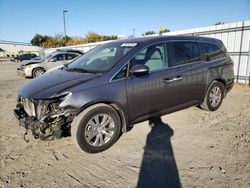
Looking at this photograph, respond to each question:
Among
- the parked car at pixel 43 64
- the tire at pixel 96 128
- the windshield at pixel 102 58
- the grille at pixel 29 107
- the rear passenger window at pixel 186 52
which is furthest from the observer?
the parked car at pixel 43 64

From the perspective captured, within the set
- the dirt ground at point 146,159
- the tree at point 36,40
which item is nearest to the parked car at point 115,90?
the dirt ground at point 146,159

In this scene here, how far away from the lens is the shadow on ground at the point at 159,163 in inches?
103

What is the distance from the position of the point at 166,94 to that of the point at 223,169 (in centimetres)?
159

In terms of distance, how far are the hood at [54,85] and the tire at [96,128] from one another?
18.5 inches

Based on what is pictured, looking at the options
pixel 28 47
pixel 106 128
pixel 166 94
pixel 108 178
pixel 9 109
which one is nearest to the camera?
pixel 108 178

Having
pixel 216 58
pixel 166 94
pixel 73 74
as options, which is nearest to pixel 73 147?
pixel 73 74

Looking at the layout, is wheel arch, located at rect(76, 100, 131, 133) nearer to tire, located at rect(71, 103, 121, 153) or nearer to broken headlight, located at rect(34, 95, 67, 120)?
tire, located at rect(71, 103, 121, 153)

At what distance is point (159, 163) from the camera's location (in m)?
3.02

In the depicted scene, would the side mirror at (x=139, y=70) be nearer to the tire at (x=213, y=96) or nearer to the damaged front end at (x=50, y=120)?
the damaged front end at (x=50, y=120)

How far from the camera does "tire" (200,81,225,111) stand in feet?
16.0

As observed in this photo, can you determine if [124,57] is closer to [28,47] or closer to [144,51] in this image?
[144,51]

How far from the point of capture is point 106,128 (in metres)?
3.42

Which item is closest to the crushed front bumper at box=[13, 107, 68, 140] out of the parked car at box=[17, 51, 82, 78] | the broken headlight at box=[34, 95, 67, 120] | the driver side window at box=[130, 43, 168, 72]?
the broken headlight at box=[34, 95, 67, 120]

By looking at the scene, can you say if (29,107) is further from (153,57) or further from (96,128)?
(153,57)
